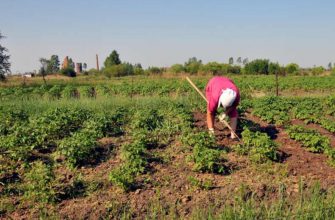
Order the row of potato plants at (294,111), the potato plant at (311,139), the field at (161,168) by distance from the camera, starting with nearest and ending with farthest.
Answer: the field at (161,168), the potato plant at (311,139), the row of potato plants at (294,111)

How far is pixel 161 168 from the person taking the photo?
560cm

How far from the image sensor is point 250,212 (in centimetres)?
365

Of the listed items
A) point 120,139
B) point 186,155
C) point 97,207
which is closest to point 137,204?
point 97,207

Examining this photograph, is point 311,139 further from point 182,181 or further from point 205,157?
point 182,181

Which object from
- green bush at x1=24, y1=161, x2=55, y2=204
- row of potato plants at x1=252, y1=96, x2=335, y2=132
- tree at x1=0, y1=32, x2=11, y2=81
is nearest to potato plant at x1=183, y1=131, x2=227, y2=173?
green bush at x1=24, y1=161, x2=55, y2=204

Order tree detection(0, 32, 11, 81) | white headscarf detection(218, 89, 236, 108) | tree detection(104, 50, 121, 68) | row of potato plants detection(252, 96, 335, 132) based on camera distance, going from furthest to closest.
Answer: tree detection(104, 50, 121, 68)
tree detection(0, 32, 11, 81)
row of potato plants detection(252, 96, 335, 132)
white headscarf detection(218, 89, 236, 108)

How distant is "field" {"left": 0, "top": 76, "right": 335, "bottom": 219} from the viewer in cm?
421

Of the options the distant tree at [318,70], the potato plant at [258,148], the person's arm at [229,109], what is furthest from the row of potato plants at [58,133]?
the distant tree at [318,70]

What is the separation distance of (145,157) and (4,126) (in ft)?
9.77

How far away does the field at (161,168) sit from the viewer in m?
4.21

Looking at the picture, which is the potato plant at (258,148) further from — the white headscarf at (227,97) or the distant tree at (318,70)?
the distant tree at (318,70)

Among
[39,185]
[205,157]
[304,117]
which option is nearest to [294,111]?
[304,117]

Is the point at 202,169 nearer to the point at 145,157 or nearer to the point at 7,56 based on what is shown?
the point at 145,157

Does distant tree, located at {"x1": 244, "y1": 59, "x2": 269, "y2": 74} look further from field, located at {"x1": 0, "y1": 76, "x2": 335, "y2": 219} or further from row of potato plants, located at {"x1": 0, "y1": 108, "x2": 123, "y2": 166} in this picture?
row of potato plants, located at {"x1": 0, "y1": 108, "x2": 123, "y2": 166}
